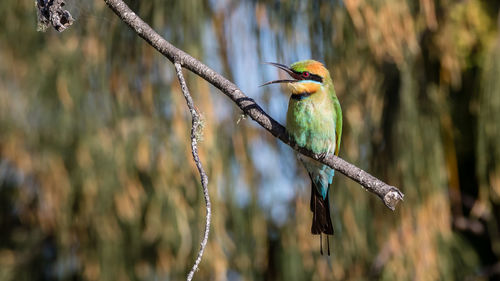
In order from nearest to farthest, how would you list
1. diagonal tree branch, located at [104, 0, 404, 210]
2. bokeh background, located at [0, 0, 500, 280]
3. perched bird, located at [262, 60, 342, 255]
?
diagonal tree branch, located at [104, 0, 404, 210], perched bird, located at [262, 60, 342, 255], bokeh background, located at [0, 0, 500, 280]

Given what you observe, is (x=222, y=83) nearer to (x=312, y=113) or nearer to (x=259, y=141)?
(x=312, y=113)

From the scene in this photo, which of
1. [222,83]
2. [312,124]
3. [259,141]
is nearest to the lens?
[222,83]

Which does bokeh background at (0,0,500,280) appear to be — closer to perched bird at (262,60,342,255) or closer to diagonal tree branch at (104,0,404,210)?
perched bird at (262,60,342,255)

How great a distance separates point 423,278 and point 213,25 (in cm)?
104

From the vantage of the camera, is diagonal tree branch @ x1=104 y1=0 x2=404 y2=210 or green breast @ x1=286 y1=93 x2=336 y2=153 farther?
green breast @ x1=286 y1=93 x2=336 y2=153

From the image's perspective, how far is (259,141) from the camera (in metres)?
1.94

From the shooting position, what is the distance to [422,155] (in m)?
2.02

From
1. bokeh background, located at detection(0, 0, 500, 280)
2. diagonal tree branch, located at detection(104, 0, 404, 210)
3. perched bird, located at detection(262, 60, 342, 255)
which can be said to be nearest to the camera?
diagonal tree branch, located at detection(104, 0, 404, 210)

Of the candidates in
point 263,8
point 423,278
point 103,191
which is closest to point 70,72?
point 103,191

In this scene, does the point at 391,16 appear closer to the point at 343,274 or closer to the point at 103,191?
the point at 343,274

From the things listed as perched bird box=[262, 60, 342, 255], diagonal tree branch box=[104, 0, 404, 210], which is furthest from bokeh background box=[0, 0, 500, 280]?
diagonal tree branch box=[104, 0, 404, 210]

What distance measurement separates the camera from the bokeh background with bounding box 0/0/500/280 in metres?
1.81

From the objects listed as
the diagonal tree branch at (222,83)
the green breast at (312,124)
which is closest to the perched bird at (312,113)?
the green breast at (312,124)

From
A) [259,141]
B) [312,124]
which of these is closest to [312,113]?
[312,124]
